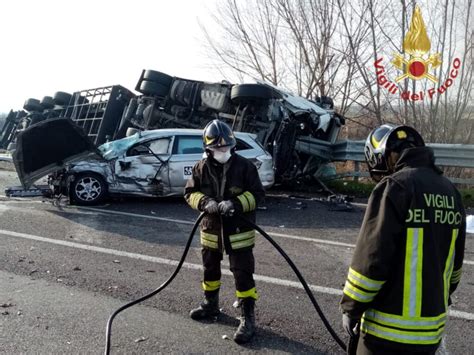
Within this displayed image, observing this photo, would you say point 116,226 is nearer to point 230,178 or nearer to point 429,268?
point 230,178

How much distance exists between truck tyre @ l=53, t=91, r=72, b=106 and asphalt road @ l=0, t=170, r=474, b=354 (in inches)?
320

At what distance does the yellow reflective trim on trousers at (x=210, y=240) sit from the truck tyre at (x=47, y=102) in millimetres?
13984

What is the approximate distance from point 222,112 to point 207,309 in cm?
746

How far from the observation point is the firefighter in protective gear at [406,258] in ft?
6.01

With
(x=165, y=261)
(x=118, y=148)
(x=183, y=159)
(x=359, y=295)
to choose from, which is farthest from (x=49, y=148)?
(x=359, y=295)

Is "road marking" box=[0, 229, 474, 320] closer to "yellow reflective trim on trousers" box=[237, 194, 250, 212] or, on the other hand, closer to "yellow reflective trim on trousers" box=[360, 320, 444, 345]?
"yellow reflective trim on trousers" box=[237, 194, 250, 212]

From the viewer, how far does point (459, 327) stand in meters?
3.59

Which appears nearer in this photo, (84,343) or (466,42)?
(84,343)

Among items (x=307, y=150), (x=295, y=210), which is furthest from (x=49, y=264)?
(x=307, y=150)

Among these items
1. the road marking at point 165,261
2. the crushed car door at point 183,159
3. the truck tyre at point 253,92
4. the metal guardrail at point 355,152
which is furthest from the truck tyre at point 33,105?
the road marking at point 165,261

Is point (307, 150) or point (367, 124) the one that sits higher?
point (367, 124)

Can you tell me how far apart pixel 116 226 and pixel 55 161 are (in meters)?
2.68

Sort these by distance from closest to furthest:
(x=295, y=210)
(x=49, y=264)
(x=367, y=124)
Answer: (x=49, y=264)
(x=295, y=210)
(x=367, y=124)

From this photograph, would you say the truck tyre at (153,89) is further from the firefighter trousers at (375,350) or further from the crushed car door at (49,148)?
the firefighter trousers at (375,350)
